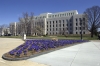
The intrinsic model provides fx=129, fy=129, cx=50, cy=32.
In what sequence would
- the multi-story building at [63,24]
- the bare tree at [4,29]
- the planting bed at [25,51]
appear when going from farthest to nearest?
the bare tree at [4,29], the multi-story building at [63,24], the planting bed at [25,51]

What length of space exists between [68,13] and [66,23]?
16864 mm

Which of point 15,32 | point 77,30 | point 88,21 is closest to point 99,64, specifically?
point 88,21

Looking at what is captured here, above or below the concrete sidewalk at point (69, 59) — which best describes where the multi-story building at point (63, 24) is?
above

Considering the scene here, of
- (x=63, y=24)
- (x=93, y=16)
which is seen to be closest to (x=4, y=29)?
(x=63, y=24)

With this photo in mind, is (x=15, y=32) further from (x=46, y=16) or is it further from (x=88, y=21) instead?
(x=88, y=21)

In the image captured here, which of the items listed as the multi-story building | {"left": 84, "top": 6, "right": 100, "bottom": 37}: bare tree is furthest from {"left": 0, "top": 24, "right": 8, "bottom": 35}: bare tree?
{"left": 84, "top": 6, "right": 100, "bottom": 37}: bare tree

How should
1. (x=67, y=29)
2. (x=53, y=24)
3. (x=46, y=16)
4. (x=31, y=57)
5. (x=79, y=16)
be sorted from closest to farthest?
(x=31, y=57), (x=79, y=16), (x=67, y=29), (x=53, y=24), (x=46, y=16)

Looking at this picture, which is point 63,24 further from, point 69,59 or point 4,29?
point 69,59

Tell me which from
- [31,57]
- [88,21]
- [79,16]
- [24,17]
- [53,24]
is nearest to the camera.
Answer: [31,57]

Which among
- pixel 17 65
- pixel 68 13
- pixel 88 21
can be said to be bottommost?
pixel 17 65

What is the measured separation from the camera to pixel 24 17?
75.8 metres

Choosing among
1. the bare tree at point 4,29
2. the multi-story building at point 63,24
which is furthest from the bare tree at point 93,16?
the bare tree at point 4,29

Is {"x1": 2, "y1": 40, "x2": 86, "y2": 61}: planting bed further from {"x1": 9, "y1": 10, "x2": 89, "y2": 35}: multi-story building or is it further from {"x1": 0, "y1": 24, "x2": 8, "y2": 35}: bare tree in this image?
{"x1": 0, "y1": 24, "x2": 8, "y2": 35}: bare tree

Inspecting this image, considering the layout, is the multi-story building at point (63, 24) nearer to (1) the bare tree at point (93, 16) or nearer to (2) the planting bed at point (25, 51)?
(1) the bare tree at point (93, 16)
